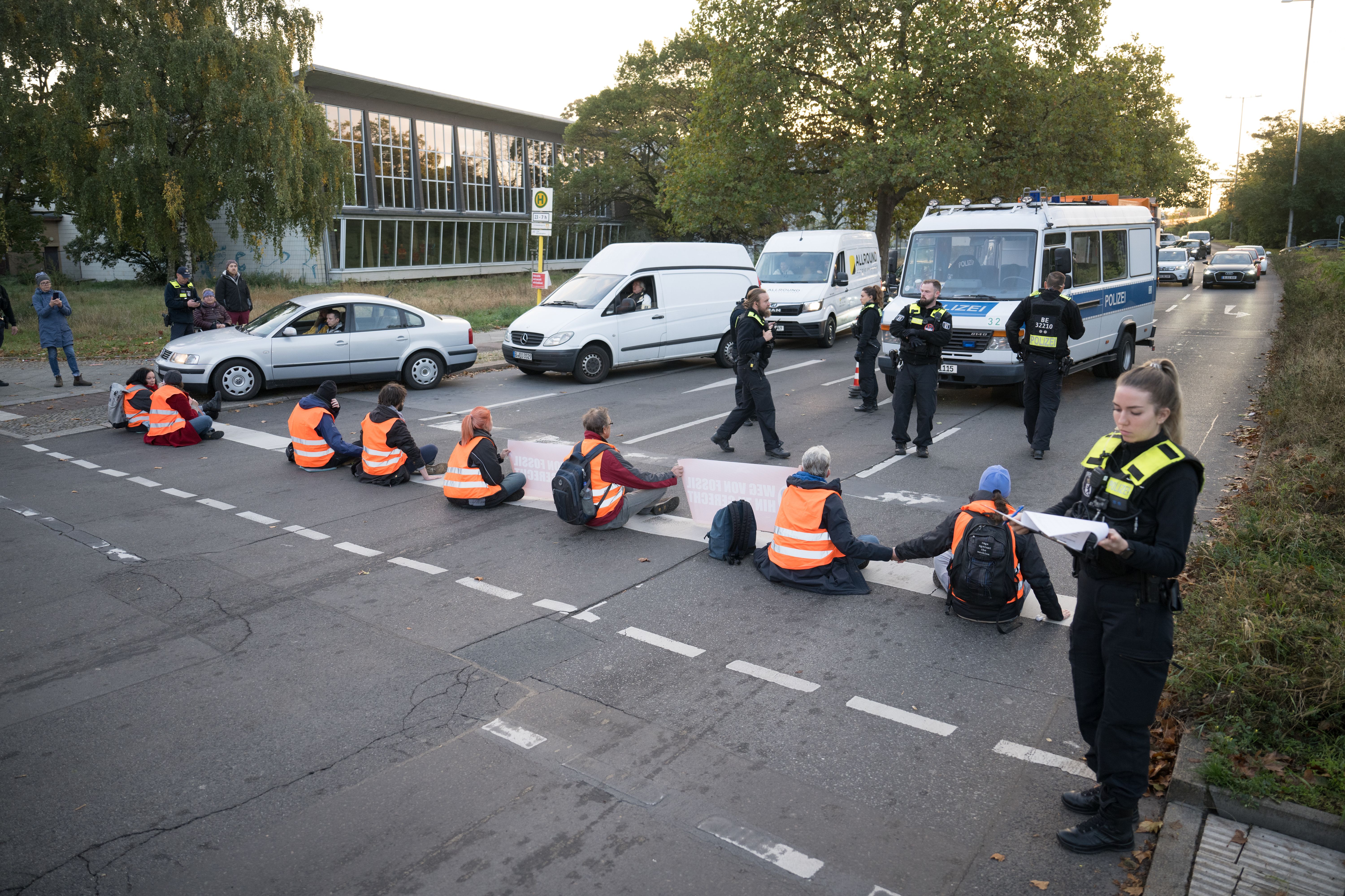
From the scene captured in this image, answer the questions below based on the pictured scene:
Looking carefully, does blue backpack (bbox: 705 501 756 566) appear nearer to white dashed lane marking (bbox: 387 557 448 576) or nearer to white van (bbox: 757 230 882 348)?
white dashed lane marking (bbox: 387 557 448 576)

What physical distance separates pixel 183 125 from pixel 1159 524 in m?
24.6

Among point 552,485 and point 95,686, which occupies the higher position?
point 552,485

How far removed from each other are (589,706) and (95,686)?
2.86 m

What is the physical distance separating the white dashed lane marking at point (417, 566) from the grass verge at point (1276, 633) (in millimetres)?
5003

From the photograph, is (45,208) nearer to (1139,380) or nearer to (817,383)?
(817,383)

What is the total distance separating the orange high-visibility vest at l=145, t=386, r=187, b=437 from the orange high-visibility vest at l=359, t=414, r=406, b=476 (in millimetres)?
3404

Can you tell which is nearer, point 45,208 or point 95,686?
point 95,686

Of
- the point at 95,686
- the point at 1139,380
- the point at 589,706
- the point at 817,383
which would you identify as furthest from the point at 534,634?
the point at 817,383

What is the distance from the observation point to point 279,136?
21531 millimetres

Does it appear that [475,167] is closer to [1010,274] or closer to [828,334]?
[828,334]

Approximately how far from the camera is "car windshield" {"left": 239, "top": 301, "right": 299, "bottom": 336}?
47.3ft

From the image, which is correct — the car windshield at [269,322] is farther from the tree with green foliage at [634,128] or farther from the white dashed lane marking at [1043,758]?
the tree with green foliage at [634,128]

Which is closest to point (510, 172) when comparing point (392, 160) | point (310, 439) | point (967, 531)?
point (392, 160)

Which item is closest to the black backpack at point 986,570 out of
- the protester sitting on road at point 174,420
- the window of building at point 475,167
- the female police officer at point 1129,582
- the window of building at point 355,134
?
the female police officer at point 1129,582
